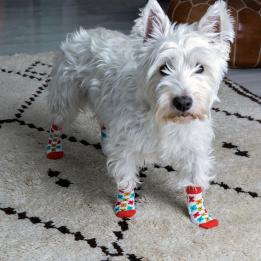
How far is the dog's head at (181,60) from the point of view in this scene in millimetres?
1608

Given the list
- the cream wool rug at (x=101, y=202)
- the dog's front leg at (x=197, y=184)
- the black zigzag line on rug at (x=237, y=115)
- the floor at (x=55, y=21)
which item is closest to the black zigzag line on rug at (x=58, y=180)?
the cream wool rug at (x=101, y=202)

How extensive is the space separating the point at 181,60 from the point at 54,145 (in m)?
0.98

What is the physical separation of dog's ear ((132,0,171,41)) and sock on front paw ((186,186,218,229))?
62cm

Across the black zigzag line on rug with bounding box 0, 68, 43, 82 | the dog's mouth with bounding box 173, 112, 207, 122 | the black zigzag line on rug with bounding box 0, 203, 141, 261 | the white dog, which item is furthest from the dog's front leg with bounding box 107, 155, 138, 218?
the black zigzag line on rug with bounding box 0, 68, 43, 82

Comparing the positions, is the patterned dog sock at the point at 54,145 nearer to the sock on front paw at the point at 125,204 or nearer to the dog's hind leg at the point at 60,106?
the dog's hind leg at the point at 60,106

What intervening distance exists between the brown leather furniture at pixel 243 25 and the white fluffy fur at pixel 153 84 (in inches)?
69.4

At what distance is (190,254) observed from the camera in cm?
170

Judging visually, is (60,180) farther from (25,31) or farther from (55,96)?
(25,31)

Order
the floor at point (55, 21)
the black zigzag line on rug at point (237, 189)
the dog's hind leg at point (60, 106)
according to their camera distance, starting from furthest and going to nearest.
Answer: the floor at point (55, 21) < the dog's hind leg at point (60, 106) < the black zigzag line on rug at point (237, 189)

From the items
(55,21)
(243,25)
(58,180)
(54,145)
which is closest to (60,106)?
(54,145)

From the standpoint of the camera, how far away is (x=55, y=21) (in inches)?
211

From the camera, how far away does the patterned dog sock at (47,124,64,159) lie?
2377 mm

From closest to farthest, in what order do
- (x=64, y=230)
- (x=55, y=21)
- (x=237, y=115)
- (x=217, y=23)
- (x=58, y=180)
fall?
1. (x=217, y=23)
2. (x=64, y=230)
3. (x=58, y=180)
4. (x=237, y=115)
5. (x=55, y=21)

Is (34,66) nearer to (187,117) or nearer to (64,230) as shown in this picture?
(64,230)
